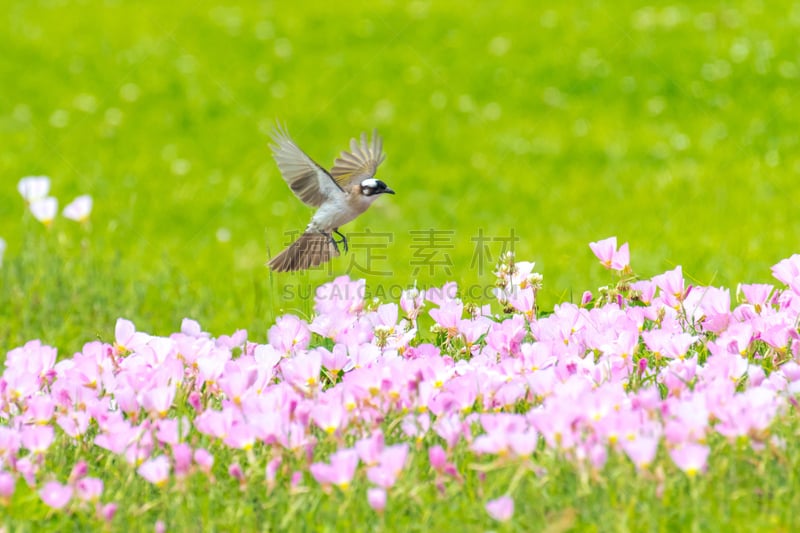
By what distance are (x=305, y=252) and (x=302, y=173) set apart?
0.37 metres

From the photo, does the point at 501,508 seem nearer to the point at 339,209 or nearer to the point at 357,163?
the point at 339,209

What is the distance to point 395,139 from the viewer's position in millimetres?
10062

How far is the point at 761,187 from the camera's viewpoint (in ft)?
27.1

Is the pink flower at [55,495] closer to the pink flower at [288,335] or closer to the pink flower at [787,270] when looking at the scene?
the pink flower at [288,335]

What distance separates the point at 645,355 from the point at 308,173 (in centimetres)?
136

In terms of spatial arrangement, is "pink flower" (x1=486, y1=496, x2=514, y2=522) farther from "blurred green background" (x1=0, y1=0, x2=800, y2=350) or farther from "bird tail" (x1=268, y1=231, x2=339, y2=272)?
"blurred green background" (x1=0, y1=0, x2=800, y2=350)

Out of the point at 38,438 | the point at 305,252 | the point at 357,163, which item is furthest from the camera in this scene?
the point at 357,163

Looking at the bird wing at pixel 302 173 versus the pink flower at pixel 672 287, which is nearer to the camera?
the pink flower at pixel 672 287

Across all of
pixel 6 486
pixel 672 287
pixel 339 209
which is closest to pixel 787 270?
pixel 672 287

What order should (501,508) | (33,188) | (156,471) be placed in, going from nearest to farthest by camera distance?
(501,508) → (156,471) → (33,188)

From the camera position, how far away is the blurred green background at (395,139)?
20.6 ft

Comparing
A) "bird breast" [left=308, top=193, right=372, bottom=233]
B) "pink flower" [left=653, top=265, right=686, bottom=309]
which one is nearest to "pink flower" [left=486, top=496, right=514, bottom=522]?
"pink flower" [left=653, top=265, right=686, bottom=309]

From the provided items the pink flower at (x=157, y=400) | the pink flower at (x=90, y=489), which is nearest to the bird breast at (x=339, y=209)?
the pink flower at (x=157, y=400)

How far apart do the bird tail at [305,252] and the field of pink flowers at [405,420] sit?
0.55 m
